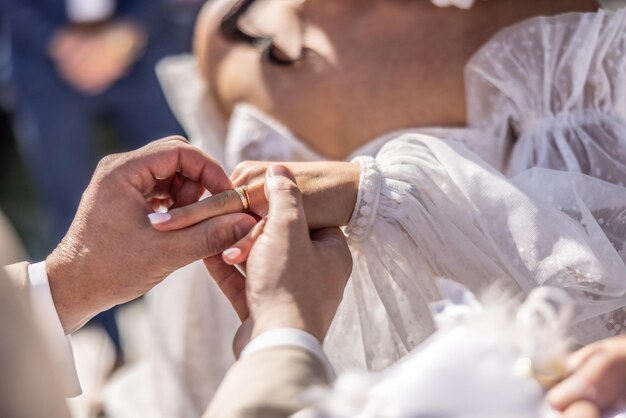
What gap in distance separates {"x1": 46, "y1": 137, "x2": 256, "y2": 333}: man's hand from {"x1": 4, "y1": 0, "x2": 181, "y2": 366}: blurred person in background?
75.8 inches

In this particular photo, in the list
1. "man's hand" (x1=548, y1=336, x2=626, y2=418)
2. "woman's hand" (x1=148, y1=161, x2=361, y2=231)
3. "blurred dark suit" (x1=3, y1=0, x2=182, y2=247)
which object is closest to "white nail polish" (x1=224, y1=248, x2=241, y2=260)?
"woman's hand" (x1=148, y1=161, x2=361, y2=231)

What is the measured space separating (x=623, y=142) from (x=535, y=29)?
21 cm

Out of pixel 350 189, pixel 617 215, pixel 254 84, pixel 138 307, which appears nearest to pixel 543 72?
pixel 617 215

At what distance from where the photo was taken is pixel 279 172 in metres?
1.03

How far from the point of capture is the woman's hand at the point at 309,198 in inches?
40.7

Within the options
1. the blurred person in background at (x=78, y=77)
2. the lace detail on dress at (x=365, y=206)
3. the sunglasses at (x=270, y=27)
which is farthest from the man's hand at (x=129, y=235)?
the blurred person in background at (x=78, y=77)

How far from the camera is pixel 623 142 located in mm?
1167

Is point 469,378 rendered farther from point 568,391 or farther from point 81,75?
point 81,75

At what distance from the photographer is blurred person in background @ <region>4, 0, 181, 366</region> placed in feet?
9.66

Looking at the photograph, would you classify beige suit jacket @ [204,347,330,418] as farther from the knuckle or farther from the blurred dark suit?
the blurred dark suit

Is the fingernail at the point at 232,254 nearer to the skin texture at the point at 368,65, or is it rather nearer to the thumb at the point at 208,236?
the thumb at the point at 208,236

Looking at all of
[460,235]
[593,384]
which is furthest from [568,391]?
[460,235]

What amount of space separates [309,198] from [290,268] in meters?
0.17

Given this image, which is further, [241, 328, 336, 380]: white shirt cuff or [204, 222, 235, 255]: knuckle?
[204, 222, 235, 255]: knuckle
